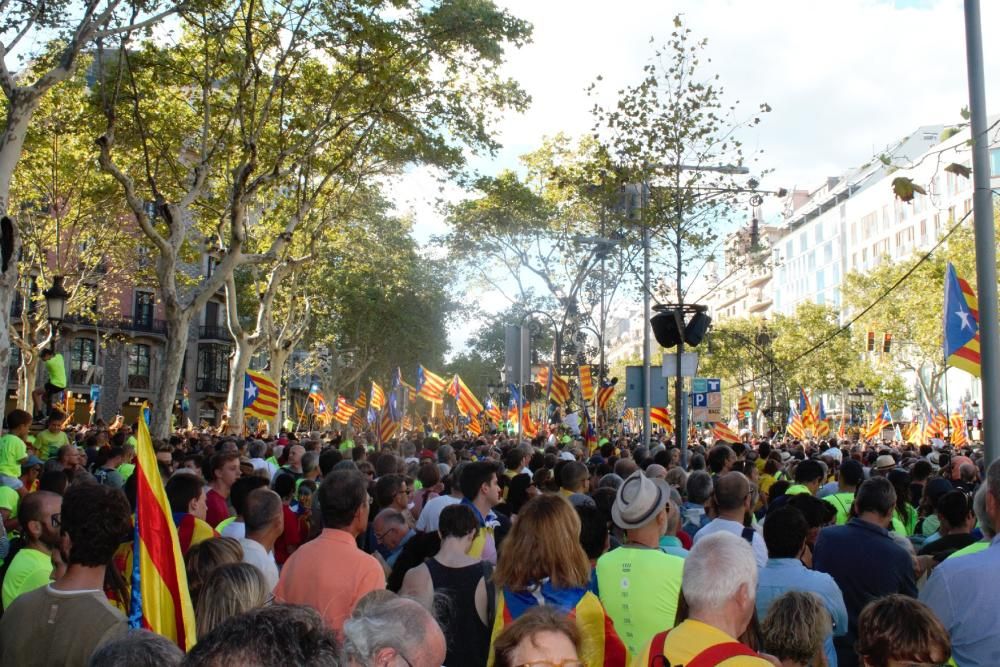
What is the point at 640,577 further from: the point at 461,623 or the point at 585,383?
the point at 585,383

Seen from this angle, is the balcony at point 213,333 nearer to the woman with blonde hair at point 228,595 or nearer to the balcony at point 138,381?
the balcony at point 138,381

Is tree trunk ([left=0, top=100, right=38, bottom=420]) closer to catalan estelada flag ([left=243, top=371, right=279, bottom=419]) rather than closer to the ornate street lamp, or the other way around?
the ornate street lamp

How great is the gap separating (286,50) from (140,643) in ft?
55.9

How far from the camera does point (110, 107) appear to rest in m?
17.0

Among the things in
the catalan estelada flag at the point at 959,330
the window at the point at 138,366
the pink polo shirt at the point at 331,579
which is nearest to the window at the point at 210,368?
the window at the point at 138,366

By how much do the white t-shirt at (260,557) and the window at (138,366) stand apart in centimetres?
5878

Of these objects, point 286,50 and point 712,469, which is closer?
point 712,469

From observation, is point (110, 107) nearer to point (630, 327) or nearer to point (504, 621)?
point (504, 621)

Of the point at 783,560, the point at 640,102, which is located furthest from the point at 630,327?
the point at 783,560

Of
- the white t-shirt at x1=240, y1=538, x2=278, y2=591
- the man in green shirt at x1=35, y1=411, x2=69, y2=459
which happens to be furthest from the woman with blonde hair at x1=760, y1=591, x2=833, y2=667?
the man in green shirt at x1=35, y1=411, x2=69, y2=459

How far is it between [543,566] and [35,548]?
2.96 meters

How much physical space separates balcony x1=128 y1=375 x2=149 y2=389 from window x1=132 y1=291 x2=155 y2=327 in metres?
3.16

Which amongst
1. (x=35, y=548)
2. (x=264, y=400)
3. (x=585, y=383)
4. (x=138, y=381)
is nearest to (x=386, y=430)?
(x=264, y=400)

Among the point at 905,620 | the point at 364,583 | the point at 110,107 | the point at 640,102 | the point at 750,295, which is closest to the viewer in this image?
the point at 905,620
